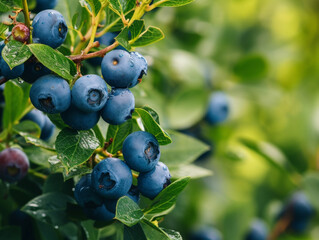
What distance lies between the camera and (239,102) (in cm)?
300

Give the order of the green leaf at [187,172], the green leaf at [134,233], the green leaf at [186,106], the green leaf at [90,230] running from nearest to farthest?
the green leaf at [134,233] < the green leaf at [90,230] < the green leaf at [187,172] < the green leaf at [186,106]

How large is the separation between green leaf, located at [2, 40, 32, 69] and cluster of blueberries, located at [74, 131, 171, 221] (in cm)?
29

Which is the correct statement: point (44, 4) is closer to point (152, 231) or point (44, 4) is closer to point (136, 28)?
point (136, 28)

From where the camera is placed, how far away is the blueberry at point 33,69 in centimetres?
98

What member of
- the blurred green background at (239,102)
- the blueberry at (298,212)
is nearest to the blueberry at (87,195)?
the blurred green background at (239,102)

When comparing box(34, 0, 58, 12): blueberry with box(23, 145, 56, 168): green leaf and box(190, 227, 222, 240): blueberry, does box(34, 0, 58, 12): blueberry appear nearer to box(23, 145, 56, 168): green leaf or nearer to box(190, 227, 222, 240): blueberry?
box(23, 145, 56, 168): green leaf

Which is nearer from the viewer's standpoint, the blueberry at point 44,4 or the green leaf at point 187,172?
the blueberry at point 44,4

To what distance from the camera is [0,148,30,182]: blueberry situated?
46.2 inches

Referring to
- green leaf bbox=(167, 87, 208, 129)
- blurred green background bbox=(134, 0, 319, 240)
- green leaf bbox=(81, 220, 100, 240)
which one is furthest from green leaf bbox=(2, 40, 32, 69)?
green leaf bbox=(167, 87, 208, 129)

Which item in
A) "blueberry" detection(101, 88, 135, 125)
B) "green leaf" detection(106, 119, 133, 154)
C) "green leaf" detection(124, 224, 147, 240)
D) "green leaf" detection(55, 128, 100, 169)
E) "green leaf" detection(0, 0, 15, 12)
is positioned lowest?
"green leaf" detection(124, 224, 147, 240)

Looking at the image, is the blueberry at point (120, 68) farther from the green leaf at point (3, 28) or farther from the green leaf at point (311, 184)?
the green leaf at point (311, 184)

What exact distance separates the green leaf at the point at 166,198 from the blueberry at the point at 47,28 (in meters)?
0.43

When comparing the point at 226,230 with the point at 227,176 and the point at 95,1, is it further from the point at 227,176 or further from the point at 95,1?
the point at 95,1

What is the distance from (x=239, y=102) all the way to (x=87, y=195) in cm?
211
